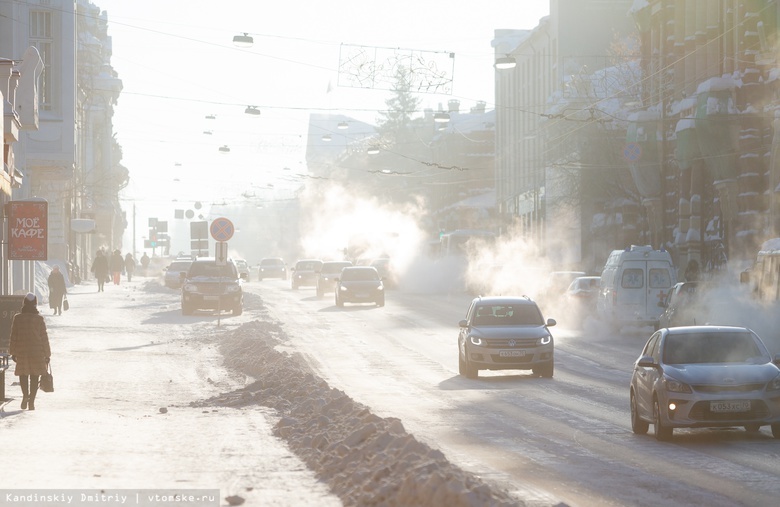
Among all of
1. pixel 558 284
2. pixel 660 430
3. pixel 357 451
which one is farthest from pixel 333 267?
pixel 357 451

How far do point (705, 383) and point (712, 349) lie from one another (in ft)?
3.80

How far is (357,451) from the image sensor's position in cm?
1269

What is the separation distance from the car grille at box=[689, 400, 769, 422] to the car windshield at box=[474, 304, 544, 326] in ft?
36.4

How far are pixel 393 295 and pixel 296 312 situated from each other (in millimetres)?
15098

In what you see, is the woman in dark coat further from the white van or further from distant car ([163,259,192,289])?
distant car ([163,259,192,289])

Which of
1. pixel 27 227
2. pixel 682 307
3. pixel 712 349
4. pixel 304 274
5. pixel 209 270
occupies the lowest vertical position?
pixel 304 274

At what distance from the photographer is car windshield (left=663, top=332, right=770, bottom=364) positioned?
16438mm

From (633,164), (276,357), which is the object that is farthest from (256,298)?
(276,357)

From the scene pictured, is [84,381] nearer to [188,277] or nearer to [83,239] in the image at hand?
[188,277]

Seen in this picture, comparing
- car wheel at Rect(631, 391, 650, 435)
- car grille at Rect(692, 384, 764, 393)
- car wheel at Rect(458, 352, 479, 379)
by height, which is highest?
car grille at Rect(692, 384, 764, 393)

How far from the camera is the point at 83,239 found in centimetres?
9319

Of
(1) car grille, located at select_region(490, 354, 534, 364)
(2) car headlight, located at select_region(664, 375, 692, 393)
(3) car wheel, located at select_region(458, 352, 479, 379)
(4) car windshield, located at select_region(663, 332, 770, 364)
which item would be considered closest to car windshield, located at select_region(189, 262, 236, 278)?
(3) car wheel, located at select_region(458, 352, 479, 379)

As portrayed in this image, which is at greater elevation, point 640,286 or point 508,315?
point 640,286

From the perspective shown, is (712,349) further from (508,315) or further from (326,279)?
(326,279)
